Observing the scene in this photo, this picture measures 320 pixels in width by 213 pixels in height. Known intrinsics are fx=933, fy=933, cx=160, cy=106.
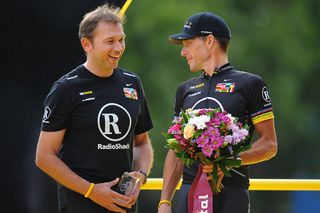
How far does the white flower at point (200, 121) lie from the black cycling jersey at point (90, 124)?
1.47 feet

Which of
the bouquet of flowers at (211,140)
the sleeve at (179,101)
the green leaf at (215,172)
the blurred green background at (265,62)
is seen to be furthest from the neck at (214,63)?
the blurred green background at (265,62)

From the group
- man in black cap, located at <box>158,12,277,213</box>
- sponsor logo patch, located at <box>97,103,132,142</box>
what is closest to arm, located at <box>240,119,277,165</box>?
man in black cap, located at <box>158,12,277,213</box>

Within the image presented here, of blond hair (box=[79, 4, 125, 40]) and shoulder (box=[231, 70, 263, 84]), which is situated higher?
blond hair (box=[79, 4, 125, 40])

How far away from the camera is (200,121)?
16.7ft

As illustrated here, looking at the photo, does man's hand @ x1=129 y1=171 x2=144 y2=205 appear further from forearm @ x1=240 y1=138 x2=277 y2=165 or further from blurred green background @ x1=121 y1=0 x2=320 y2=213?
blurred green background @ x1=121 y1=0 x2=320 y2=213

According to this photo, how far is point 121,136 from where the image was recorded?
5348mm

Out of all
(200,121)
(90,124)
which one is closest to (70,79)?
(90,124)

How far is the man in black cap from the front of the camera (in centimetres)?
530

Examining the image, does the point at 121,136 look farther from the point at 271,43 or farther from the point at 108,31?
the point at 271,43

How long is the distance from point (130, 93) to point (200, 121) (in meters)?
0.56

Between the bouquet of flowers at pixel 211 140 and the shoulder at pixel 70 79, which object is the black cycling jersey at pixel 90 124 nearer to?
the shoulder at pixel 70 79

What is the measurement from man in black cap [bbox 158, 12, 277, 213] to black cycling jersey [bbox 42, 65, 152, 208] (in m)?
0.35

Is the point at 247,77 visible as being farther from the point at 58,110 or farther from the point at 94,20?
the point at 58,110

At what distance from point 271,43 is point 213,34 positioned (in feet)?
47.6
